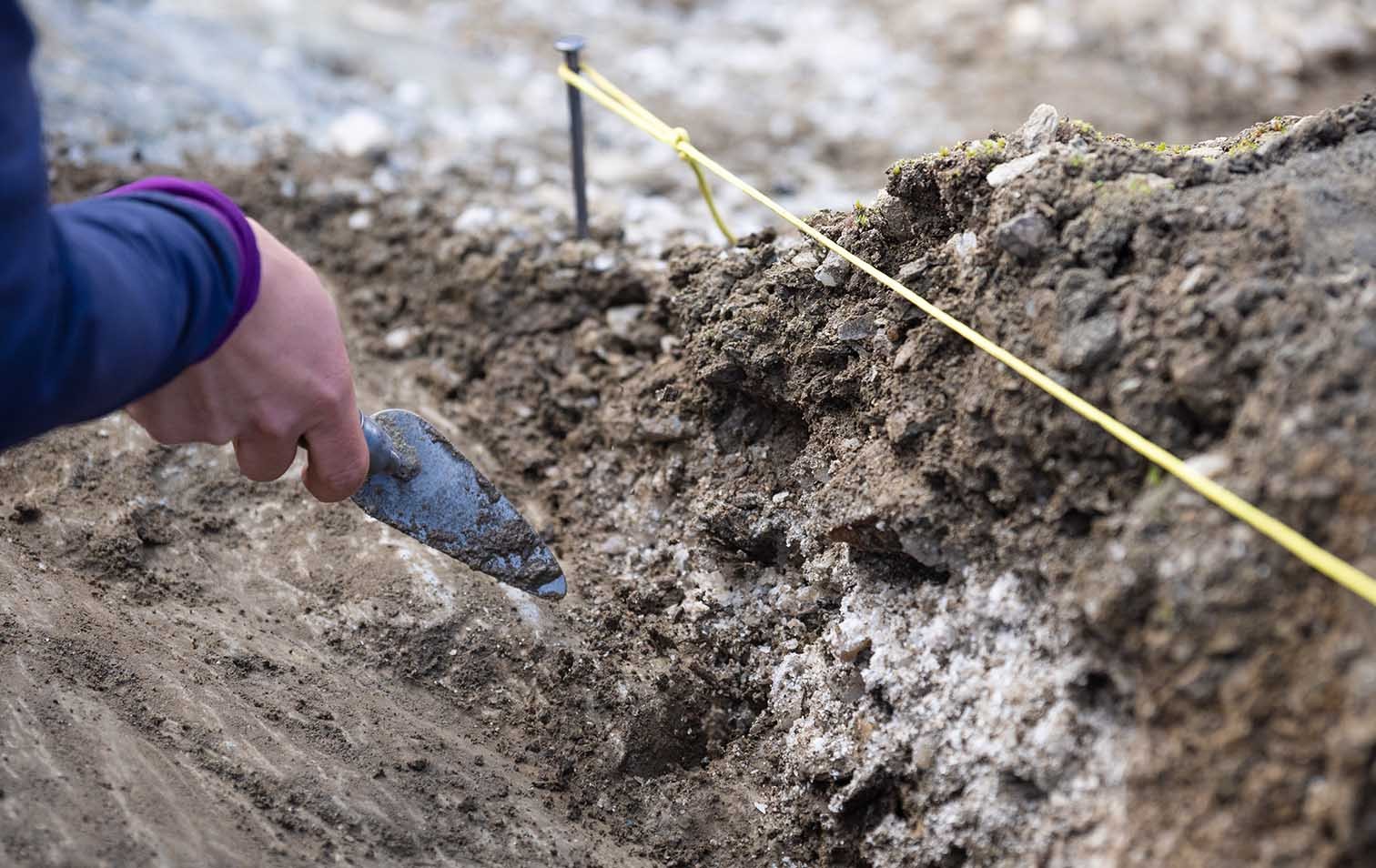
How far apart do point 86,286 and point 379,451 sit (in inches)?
32.3

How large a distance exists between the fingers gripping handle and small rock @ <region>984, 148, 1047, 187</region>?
4.28 ft

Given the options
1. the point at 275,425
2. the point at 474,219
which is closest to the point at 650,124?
the point at 474,219

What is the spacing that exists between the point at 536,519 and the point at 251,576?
2.26ft

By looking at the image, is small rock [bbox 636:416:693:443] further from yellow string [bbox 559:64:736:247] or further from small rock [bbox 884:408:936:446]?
small rock [bbox 884:408:936:446]

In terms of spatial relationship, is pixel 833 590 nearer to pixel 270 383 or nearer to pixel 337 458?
pixel 337 458

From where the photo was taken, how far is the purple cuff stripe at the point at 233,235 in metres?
1.82

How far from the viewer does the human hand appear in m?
1.87

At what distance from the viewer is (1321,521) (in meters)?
1.56

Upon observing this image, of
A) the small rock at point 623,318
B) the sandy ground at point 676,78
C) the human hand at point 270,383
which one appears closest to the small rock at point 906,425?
the human hand at point 270,383

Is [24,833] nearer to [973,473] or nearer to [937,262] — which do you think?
[973,473]

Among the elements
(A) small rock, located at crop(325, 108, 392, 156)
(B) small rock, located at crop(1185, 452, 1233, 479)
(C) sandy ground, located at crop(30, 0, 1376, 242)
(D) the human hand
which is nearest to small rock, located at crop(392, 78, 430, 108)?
(C) sandy ground, located at crop(30, 0, 1376, 242)

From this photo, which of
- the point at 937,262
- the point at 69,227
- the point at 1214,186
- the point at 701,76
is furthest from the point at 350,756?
the point at 701,76

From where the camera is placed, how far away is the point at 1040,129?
2.32 meters

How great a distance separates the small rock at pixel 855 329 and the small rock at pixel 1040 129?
463 mm
